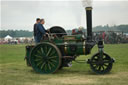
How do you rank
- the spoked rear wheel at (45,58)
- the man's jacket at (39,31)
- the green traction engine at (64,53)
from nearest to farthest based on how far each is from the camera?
the green traction engine at (64,53) → the spoked rear wheel at (45,58) → the man's jacket at (39,31)

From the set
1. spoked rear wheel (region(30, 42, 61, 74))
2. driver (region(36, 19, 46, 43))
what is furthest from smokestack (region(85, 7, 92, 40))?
driver (region(36, 19, 46, 43))

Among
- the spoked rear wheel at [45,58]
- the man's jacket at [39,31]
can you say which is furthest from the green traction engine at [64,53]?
the man's jacket at [39,31]

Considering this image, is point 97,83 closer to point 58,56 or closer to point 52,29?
point 58,56

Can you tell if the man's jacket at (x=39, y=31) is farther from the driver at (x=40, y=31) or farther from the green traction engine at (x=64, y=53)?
the green traction engine at (x=64, y=53)

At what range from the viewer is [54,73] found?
727cm

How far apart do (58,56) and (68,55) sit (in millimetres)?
511

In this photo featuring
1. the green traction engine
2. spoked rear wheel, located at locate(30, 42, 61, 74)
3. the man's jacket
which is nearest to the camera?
the green traction engine

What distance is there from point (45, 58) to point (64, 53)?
604mm

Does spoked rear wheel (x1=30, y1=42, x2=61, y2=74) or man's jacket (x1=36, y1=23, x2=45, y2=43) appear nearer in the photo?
spoked rear wheel (x1=30, y1=42, x2=61, y2=74)

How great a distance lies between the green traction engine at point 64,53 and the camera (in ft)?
22.9

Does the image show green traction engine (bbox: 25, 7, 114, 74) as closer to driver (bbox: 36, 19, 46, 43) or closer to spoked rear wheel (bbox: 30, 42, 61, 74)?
spoked rear wheel (bbox: 30, 42, 61, 74)

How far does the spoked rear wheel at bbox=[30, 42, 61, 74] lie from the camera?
23.3 feet

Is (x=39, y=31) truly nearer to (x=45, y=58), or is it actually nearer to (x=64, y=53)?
(x=45, y=58)

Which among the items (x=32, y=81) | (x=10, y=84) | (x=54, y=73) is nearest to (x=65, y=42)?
(x=54, y=73)
